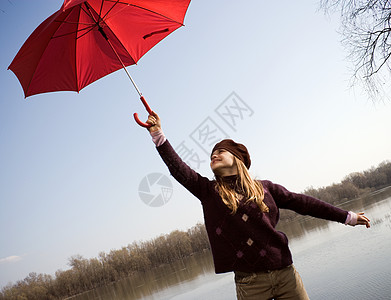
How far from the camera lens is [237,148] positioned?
8.76 feet

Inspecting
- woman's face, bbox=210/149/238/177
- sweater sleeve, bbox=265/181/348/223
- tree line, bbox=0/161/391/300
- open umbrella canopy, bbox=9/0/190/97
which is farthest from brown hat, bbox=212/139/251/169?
tree line, bbox=0/161/391/300

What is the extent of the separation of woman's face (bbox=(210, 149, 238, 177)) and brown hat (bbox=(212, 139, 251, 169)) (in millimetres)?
52

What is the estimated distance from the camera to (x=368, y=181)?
63469 mm

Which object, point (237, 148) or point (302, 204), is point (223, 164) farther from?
point (302, 204)

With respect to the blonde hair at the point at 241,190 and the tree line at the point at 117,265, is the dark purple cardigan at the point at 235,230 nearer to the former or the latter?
the blonde hair at the point at 241,190

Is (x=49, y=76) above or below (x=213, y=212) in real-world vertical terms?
above

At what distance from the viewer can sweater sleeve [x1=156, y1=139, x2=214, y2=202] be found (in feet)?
7.69

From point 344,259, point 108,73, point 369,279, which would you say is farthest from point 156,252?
point 108,73

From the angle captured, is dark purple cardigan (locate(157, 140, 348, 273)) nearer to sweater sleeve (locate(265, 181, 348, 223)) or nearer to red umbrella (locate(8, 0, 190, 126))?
sweater sleeve (locate(265, 181, 348, 223))

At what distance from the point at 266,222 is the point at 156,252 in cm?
4165

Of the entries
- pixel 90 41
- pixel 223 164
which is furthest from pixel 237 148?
pixel 90 41

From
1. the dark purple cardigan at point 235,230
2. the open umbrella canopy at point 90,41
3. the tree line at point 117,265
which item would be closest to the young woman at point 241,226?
the dark purple cardigan at point 235,230

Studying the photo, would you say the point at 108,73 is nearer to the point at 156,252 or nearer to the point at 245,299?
the point at 245,299

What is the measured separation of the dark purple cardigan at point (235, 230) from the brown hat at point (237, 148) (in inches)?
12.7
